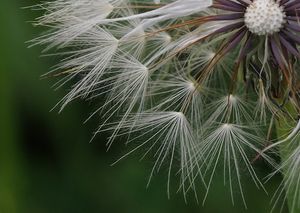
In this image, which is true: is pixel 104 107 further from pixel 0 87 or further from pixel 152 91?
pixel 0 87

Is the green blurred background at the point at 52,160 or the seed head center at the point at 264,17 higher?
the seed head center at the point at 264,17

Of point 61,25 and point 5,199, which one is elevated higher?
point 61,25

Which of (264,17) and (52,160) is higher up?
(264,17)

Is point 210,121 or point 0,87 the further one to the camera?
point 0,87

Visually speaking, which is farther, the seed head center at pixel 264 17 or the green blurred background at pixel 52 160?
the green blurred background at pixel 52 160

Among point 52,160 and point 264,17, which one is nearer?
point 264,17

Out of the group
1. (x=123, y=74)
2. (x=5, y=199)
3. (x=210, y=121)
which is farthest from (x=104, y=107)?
(x=5, y=199)
